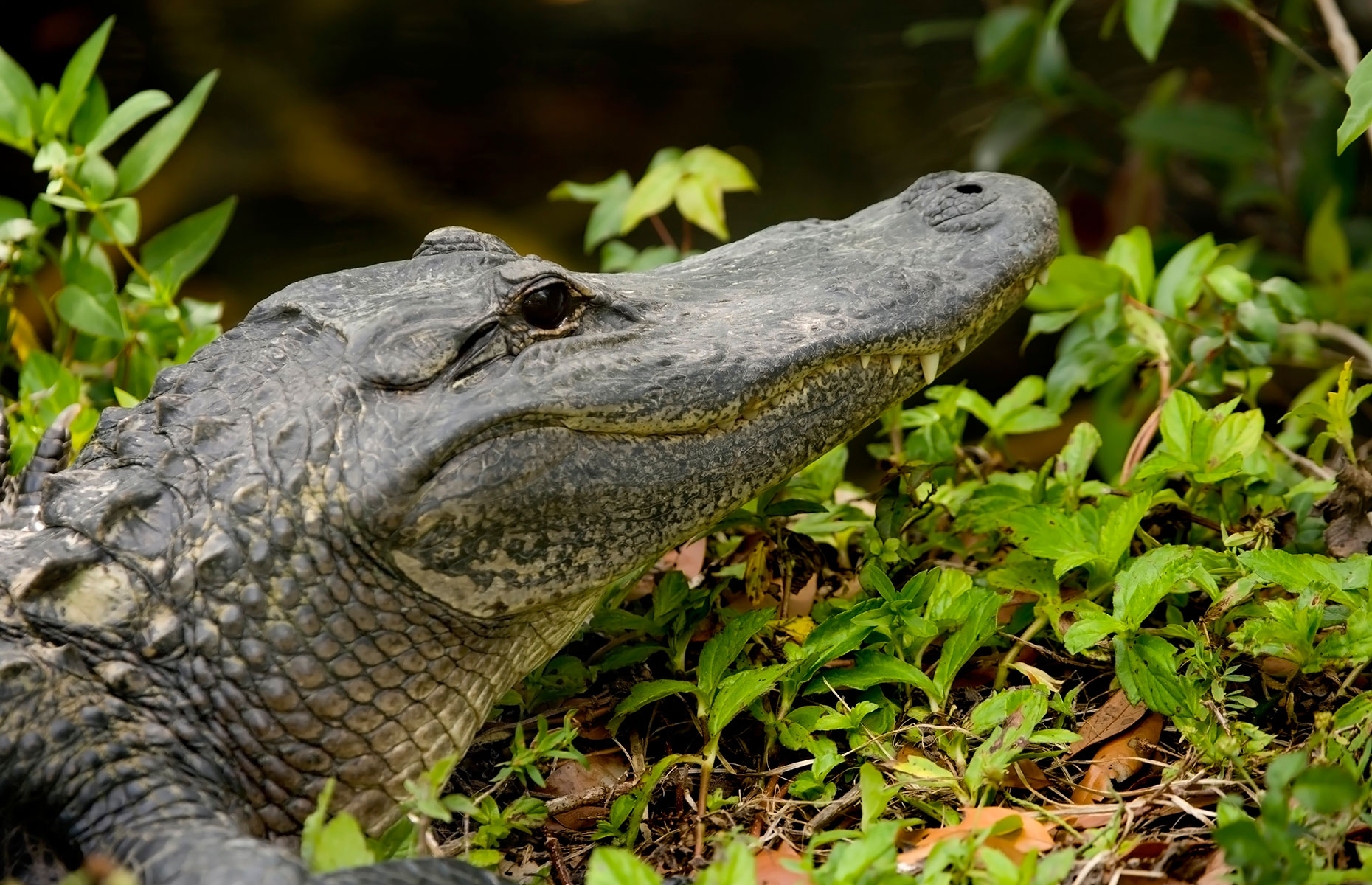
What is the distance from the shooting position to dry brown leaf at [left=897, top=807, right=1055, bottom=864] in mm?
1731

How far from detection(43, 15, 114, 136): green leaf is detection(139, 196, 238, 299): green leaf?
0.35 meters

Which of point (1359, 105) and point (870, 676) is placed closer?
point (1359, 105)

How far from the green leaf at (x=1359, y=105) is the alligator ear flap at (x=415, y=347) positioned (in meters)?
1.40

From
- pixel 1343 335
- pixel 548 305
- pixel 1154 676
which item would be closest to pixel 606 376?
pixel 548 305

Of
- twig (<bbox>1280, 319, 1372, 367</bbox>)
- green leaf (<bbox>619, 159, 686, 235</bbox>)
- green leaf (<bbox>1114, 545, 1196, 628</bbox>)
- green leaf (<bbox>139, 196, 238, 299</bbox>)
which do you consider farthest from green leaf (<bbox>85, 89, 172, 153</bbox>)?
twig (<bbox>1280, 319, 1372, 367</bbox>)

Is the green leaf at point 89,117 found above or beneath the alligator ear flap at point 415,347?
above

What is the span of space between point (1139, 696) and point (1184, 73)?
487cm

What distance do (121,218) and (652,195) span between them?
4.44 feet

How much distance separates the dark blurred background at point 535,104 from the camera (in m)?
6.29

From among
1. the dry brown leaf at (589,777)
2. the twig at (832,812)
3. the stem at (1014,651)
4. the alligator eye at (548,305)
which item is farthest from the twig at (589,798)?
the alligator eye at (548,305)

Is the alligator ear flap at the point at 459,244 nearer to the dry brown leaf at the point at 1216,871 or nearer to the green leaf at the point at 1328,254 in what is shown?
the dry brown leaf at the point at 1216,871

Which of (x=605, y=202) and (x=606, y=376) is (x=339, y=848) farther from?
(x=605, y=202)

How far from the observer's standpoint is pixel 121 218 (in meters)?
2.92

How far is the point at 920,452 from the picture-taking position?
2807mm
